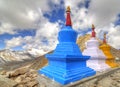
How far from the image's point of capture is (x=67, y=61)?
7.50 m

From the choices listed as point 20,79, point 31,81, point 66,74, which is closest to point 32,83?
point 31,81

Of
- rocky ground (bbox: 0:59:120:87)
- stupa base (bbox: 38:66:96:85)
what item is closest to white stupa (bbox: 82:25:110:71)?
rocky ground (bbox: 0:59:120:87)

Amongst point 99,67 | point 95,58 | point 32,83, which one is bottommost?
point 32,83

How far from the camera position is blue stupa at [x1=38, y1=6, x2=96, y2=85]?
730 centimetres

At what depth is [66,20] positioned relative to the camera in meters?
8.98

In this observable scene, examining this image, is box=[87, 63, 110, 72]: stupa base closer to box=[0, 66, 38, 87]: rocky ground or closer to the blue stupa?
the blue stupa

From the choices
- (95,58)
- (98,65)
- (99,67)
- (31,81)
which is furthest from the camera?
(95,58)

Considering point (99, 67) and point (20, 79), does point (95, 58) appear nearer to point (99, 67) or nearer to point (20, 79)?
point (99, 67)

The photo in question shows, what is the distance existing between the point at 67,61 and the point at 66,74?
760 mm

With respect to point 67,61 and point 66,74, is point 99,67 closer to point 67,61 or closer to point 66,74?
point 67,61

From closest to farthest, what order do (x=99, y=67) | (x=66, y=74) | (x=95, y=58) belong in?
(x=66, y=74) < (x=99, y=67) < (x=95, y=58)

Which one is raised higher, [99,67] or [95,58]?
[95,58]

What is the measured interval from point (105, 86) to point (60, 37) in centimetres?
400

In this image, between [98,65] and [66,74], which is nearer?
[66,74]
